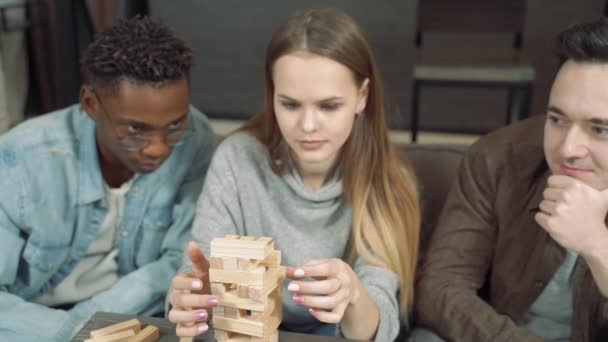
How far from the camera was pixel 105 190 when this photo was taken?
1509 millimetres

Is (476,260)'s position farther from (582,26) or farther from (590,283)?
(582,26)

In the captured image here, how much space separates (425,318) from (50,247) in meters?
0.88

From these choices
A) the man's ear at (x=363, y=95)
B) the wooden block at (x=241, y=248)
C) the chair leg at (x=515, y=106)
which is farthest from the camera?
the chair leg at (x=515, y=106)

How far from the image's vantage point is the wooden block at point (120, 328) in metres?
1.02

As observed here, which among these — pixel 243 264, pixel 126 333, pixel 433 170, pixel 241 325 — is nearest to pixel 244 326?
pixel 241 325

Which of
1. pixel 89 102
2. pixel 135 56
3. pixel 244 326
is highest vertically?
pixel 135 56

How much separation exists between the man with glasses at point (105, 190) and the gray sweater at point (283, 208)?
0.51ft

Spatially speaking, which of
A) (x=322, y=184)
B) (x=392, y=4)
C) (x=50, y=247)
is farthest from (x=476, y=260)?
(x=392, y=4)

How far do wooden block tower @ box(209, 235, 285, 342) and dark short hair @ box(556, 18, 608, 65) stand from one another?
2.14ft

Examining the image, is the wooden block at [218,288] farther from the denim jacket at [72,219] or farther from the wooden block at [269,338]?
the denim jacket at [72,219]

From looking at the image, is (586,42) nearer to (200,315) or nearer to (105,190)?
(200,315)

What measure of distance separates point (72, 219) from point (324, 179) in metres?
0.62

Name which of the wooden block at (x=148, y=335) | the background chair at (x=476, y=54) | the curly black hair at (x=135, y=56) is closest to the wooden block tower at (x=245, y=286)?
the wooden block at (x=148, y=335)

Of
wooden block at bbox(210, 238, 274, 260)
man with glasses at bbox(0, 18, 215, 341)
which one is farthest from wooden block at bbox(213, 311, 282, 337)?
man with glasses at bbox(0, 18, 215, 341)
